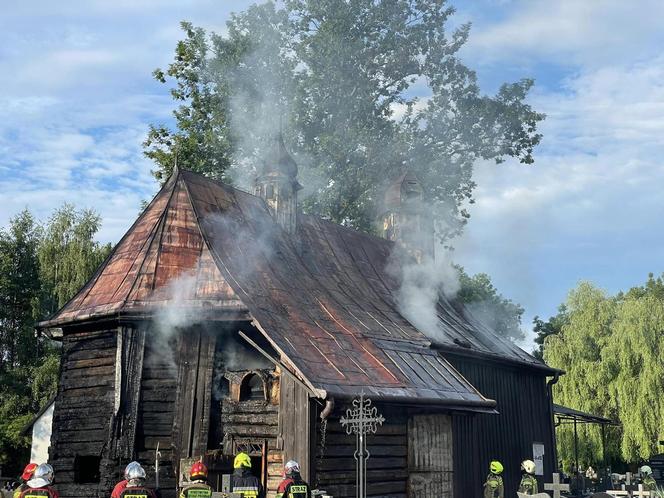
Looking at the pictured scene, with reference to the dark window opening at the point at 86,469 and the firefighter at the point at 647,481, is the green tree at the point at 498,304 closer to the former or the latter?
the firefighter at the point at 647,481

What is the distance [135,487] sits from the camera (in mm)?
8617

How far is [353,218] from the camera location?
33.1 metres

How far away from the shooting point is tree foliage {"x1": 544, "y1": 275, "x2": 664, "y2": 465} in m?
30.8

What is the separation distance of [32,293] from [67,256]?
Answer: 3.07 metres

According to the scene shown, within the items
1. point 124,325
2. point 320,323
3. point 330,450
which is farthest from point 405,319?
point 124,325

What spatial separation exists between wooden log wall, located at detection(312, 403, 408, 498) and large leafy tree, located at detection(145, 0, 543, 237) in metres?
17.2

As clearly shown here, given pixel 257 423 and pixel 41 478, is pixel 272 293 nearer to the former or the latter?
pixel 257 423

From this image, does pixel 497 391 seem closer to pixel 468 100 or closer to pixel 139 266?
pixel 139 266

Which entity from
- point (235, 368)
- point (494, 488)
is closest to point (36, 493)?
point (235, 368)

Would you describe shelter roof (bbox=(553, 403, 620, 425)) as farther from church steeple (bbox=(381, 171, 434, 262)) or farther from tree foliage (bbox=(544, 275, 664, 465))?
church steeple (bbox=(381, 171, 434, 262))

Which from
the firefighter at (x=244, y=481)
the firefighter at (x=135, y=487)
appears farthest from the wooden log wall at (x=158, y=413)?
the firefighter at (x=135, y=487)

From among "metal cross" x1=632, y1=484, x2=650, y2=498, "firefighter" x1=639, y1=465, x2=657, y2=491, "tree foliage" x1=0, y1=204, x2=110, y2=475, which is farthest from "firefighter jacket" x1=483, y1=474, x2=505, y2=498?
"tree foliage" x1=0, y1=204, x2=110, y2=475

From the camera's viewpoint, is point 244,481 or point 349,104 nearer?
point 244,481

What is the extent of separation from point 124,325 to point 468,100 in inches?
899
